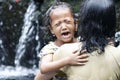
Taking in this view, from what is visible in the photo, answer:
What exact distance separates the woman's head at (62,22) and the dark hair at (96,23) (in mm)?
304

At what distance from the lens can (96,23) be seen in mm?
2223

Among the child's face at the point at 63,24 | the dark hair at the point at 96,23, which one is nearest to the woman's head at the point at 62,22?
the child's face at the point at 63,24

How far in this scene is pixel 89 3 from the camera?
2230 millimetres

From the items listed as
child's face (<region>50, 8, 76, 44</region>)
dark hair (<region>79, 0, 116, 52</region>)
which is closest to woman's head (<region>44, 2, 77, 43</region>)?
child's face (<region>50, 8, 76, 44</region>)

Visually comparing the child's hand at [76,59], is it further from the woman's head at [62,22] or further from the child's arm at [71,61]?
the woman's head at [62,22]

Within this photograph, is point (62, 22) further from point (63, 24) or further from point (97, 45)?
point (97, 45)

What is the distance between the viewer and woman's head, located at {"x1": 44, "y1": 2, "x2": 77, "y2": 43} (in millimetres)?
2572

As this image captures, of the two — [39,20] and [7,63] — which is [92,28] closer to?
[39,20]

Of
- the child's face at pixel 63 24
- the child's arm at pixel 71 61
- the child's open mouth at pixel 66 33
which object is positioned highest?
the child's face at pixel 63 24

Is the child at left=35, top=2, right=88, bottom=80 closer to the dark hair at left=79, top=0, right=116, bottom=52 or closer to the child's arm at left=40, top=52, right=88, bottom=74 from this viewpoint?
the child's arm at left=40, top=52, right=88, bottom=74

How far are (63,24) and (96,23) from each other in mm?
386

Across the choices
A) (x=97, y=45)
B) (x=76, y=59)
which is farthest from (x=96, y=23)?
(x=76, y=59)

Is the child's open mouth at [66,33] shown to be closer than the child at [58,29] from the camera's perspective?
No

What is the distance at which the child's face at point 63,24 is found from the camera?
2.57m
